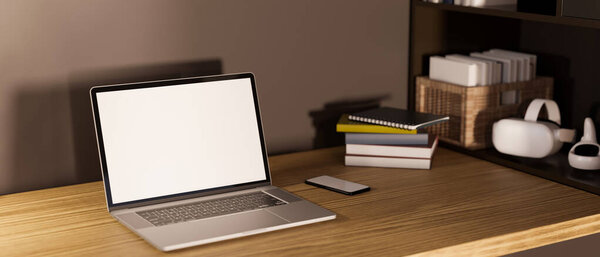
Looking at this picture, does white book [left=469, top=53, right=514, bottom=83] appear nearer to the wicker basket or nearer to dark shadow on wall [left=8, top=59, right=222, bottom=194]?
the wicker basket

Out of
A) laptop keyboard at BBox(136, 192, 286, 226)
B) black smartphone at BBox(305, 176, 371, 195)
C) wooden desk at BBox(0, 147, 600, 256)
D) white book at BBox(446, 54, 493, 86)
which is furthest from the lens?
white book at BBox(446, 54, 493, 86)

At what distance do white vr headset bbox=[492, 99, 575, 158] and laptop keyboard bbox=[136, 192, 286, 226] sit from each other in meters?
0.65

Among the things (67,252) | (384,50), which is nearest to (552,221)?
(384,50)

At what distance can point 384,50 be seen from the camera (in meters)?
2.01

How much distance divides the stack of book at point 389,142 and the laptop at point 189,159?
280 millimetres

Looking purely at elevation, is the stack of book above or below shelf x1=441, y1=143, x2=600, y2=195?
above

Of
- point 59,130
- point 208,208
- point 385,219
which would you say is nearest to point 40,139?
point 59,130

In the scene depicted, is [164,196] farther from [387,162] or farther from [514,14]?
[514,14]

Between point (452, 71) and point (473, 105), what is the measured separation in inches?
4.5

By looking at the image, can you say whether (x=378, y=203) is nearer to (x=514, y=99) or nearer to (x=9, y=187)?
(x=514, y=99)

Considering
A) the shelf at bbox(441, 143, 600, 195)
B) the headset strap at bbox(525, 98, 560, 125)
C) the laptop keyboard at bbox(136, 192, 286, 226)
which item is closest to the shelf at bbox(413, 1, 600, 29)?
the headset strap at bbox(525, 98, 560, 125)

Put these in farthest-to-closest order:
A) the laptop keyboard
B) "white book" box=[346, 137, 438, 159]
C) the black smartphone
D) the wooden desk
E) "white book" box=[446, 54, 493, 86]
Result: "white book" box=[446, 54, 493, 86] < "white book" box=[346, 137, 438, 159] < the black smartphone < the laptop keyboard < the wooden desk

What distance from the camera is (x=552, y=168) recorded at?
5.69 feet

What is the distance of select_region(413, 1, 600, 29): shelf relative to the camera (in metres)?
1.49
